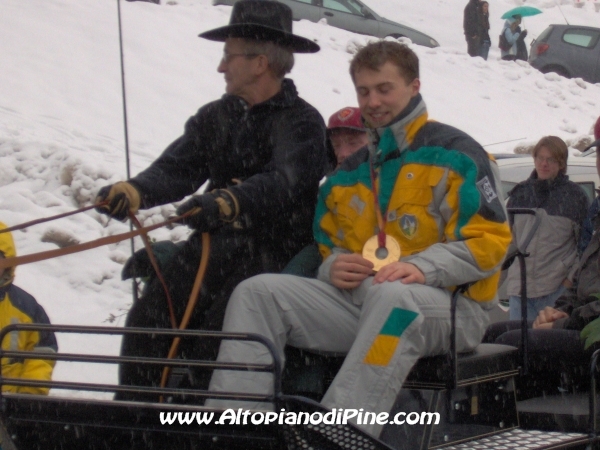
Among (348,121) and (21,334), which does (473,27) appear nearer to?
(348,121)

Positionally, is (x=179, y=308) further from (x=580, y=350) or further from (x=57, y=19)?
(x=57, y=19)

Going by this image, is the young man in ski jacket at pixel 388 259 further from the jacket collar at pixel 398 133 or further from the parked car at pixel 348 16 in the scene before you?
the parked car at pixel 348 16

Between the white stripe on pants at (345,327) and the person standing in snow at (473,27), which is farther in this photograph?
the person standing in snow at (473,27)

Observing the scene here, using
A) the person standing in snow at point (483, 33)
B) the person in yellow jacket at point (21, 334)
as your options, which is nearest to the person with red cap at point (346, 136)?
the person in yellow jacket at point (21, 334)

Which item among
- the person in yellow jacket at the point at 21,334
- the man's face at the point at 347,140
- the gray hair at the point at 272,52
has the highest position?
the gray hair at the point at 272,52

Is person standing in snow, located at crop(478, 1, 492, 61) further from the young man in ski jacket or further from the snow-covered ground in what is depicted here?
the young man in ski jacket

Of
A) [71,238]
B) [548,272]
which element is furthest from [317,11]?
[548,272]

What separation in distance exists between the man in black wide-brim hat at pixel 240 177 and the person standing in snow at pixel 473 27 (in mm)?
16608

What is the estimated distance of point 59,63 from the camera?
12734 millimetres

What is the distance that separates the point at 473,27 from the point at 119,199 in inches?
681

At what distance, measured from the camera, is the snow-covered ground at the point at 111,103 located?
8219 millimetres

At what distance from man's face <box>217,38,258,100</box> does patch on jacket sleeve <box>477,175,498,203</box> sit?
41.0 inches

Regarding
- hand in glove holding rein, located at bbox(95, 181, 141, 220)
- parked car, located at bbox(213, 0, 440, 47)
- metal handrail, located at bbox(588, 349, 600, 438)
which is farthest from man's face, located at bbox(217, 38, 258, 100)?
parked car, located at bbox(213, 0, 440, 47)

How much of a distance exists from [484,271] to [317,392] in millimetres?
737
